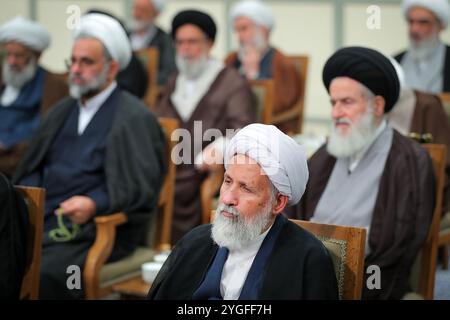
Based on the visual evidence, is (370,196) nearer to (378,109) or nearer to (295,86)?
(378,109)

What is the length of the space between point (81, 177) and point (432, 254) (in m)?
1.86

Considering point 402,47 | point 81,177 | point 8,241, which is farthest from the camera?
point 402,47

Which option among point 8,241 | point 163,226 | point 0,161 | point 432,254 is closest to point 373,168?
point 432,254

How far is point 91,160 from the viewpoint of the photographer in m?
4.97

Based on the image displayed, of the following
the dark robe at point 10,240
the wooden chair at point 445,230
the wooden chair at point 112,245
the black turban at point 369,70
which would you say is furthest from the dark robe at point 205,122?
the dark robe at point 10,240

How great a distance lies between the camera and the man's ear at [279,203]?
3.19 meters

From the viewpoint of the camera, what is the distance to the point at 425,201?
4137 millimetres

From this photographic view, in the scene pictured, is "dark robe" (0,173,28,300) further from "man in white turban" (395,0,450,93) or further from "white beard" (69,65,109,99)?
"man in white turban" (395,0,450,93)

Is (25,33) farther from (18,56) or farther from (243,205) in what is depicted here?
(243,205)

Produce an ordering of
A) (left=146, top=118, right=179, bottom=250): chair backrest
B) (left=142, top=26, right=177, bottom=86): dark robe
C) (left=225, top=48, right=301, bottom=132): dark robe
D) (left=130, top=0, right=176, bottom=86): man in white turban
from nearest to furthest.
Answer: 1. (left=146, top=118, right=179, bottom=250): chair backrest
2. (left=225, top=48, right=301, bottom=132): dark robe
3. (left=142, top=26, right=177, bottom=86): dark robe
4. (left=130, top=0, right=176, bottom=86): man in white turban

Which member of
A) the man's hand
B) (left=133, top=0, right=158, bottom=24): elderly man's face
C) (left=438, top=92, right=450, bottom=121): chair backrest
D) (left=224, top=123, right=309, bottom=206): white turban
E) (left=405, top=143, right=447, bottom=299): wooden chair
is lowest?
(left=405, top=143, right=447, bottom=299): wooden chair

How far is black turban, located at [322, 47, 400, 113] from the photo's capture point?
432 centimetres

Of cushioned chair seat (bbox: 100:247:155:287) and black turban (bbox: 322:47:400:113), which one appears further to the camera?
cushioned chair seat (bbox: 100:247:155:287)

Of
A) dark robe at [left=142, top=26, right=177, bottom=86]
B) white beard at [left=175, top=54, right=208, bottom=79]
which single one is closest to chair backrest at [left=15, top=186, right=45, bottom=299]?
white beard at [left=175, top=54, right=208, bottom=79]
